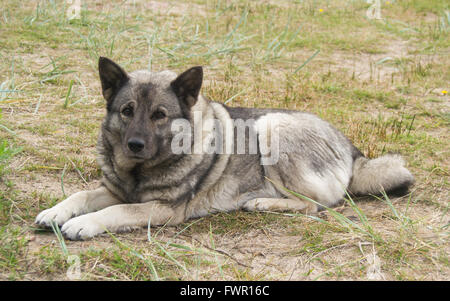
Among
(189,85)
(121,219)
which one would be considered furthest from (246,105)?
(121,219)

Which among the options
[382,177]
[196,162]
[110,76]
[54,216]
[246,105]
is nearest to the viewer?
[54,216]

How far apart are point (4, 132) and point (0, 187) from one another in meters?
1.16

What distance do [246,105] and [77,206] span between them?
114 inches

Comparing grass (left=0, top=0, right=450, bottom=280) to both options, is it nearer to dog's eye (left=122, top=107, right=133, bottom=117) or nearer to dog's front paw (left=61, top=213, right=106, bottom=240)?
dog's front paw (left=61, top=213, right=106, bottom=240)

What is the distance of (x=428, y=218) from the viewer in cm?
350

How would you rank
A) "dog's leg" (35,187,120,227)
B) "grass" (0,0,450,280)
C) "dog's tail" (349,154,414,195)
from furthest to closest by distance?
"dog's tail" (349,154,414,195) < "dog's leg" (35,187,120,227) < "grass" (0,0,450,280)

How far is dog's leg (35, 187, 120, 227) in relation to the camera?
324cm

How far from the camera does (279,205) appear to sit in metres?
3.85

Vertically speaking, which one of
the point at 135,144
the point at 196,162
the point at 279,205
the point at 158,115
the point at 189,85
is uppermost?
the point at 189,85

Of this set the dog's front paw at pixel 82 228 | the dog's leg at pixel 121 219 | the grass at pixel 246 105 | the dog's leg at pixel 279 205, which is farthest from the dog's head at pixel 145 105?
the dog's leg at pixel 279 205

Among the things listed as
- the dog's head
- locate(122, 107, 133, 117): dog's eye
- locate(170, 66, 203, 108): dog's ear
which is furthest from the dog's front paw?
locate(170, 66, 203, 108): dog's ear

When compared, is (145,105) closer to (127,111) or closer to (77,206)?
(127,111)
